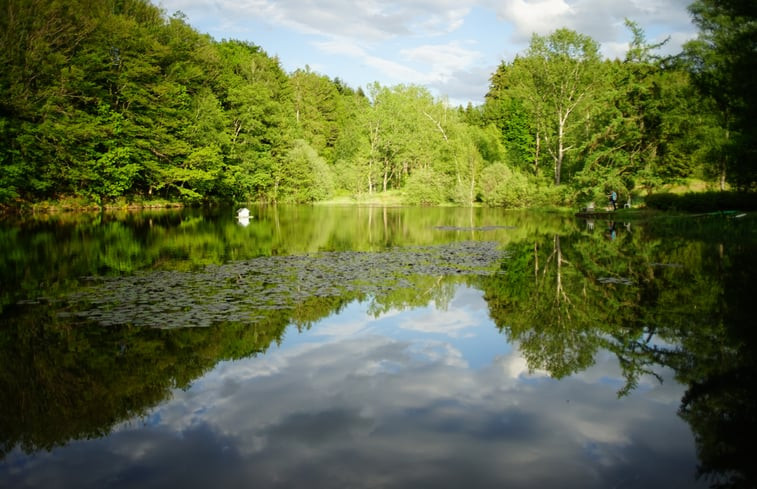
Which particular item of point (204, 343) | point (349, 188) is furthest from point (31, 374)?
point (349, 188)

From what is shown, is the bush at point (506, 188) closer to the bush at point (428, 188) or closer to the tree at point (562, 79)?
Answer: the tree at point (562, 79)

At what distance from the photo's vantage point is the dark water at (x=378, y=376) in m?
5.32

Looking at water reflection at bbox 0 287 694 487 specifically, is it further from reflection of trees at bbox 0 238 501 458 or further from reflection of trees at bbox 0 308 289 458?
reflection of trees at bbox 0 238 501 458

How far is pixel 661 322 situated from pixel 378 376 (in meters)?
5.94

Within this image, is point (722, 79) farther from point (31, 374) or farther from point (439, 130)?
point (439, 130)

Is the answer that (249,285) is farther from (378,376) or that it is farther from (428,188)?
(428,188)

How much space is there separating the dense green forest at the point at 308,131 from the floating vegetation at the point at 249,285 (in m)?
15.9

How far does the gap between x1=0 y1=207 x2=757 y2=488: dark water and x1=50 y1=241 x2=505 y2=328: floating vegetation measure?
99 millimetres

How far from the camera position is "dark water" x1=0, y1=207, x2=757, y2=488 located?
5.32 m

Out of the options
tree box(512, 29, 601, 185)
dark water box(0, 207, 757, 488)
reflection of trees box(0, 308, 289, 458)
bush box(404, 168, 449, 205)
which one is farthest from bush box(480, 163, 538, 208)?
reflection of trees box(0, 308, 289, 458)

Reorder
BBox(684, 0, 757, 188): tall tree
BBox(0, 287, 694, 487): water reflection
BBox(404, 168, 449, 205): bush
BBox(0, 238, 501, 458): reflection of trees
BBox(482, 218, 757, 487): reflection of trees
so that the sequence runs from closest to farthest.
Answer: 1. BBox(0, 287, 694, 487): water reflection
2. BBox(482, 218, 757, 487): reflection of trees
3. BBox(0, 238, 501, 458): reflection of trees
4. BBox(684, 0, 757, 188): tall tree
5. BBox(404, 168, 449, 205): bush

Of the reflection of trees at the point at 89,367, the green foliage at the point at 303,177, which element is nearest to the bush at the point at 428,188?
the green foliage at the point at 303,177

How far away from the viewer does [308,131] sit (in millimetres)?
86625

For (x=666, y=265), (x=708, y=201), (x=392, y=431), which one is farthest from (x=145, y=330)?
(x=708, y=201)
